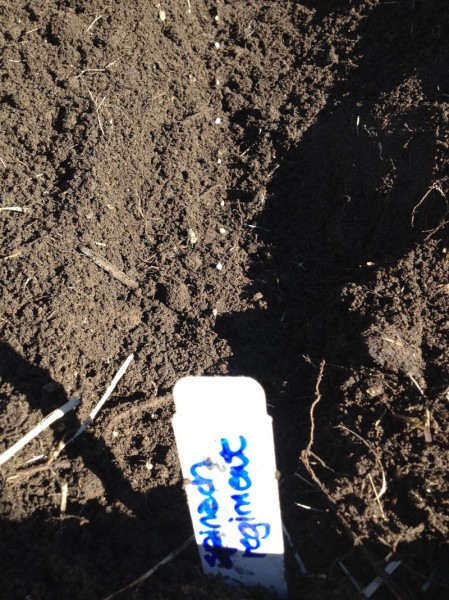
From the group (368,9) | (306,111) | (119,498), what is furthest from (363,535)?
(368,9)

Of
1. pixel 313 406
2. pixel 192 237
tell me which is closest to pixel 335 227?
pixel 192 237

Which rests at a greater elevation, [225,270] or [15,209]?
[15,209]

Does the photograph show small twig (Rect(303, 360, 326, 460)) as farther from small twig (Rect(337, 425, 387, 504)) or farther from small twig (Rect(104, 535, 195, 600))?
small twig (Rect(104, 535, 195, 600))

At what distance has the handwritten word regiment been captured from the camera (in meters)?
1.29

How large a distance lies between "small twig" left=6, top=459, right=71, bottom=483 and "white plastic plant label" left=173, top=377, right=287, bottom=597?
1.70 feet

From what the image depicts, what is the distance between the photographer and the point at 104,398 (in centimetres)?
186

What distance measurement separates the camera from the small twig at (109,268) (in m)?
2.20

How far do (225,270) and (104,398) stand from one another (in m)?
0.69

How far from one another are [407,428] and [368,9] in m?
2.15

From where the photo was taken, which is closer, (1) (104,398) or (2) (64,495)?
(2) (64,495)

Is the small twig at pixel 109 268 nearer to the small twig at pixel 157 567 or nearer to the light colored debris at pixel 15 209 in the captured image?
the light colored debris at pixel 15 209

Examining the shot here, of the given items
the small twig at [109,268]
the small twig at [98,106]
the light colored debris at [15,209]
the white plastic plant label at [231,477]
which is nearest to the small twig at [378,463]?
the white plastic plant label at [231,477]

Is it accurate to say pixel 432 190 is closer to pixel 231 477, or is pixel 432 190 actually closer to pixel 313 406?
pixel 313 406

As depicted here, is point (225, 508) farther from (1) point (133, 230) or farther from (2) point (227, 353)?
(1) point (133, 230)
